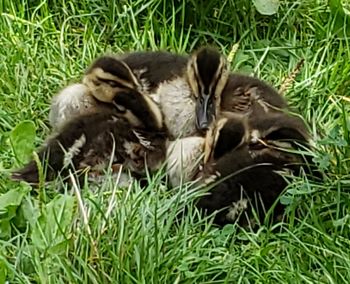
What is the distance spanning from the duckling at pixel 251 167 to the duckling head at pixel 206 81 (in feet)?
0.62

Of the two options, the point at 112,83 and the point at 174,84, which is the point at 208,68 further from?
the point at 112,83

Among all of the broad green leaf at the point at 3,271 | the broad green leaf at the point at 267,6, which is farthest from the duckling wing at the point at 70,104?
A: the broad green leaf at the point at 267,6

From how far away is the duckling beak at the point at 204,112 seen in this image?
3.89 m

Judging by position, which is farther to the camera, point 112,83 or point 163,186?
point 112,83

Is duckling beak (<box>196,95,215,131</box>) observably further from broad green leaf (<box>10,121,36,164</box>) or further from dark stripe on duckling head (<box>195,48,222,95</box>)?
broad green leaf (<box>10,121,36,164</box>)

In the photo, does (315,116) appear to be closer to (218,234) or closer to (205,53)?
(205,53)

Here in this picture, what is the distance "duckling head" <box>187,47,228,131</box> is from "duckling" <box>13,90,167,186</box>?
0.59 ft

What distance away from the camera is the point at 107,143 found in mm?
3723

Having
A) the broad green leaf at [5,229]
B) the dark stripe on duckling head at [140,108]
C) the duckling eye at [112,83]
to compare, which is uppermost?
the duckling eye at [112,83]

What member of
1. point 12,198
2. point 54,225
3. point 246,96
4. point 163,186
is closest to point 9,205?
point 12,198

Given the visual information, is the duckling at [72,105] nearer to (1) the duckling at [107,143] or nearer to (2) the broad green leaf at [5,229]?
(1) the duckling at [107,143]

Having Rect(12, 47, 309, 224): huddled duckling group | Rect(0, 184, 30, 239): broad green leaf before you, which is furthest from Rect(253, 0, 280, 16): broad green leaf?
Rect(0, 184, 30, 239): broad green leaf

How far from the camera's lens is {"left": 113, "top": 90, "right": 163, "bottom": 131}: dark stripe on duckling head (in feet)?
12.6

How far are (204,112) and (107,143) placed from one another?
38cm
